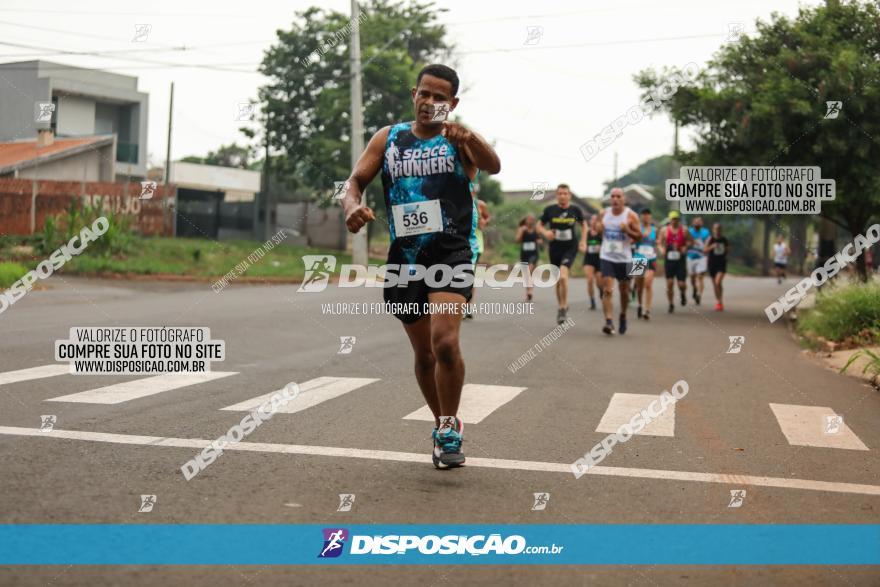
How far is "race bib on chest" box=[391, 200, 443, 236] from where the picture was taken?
5840 mm

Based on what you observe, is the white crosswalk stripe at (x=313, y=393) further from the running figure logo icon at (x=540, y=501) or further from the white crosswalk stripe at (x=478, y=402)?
the running figure logo icon at (x=540, y=501)

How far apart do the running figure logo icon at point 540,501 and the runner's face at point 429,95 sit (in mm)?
2025

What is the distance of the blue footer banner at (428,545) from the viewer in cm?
400

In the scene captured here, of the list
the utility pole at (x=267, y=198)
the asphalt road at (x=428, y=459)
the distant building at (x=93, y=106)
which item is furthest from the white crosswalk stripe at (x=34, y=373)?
the utility pole at (x=267, y=198)

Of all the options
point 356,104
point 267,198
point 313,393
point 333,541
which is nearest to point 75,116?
point 267,198

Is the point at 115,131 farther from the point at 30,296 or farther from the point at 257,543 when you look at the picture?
the point at 257,543

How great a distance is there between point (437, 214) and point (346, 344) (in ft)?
23.4

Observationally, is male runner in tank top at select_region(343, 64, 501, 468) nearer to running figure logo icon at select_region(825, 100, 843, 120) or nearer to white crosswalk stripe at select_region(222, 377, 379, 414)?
white crosswalk stripe at select_region(222, 377, 379, 414)

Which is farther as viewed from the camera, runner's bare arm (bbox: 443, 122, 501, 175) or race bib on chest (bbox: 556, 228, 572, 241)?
race bib on chest (bbox: 556, 228, 572, 241)

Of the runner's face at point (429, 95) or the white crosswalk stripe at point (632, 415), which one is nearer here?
the runner's face at point (429, 95)

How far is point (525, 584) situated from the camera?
3867 mm

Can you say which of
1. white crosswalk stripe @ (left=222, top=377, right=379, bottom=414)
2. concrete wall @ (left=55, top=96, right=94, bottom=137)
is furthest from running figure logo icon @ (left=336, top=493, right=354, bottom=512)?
concrete wall @ (left=55, top=96, right=94, bottom=137)

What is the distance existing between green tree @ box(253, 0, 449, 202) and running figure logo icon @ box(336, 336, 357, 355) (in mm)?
29708

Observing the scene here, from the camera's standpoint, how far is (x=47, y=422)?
6762 mm
